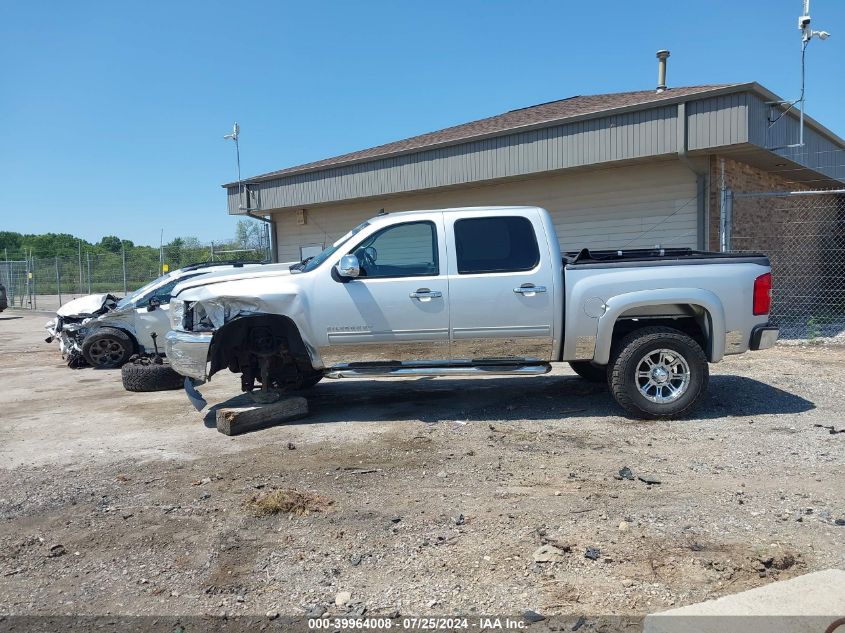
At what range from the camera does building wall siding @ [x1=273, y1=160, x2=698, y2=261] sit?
11836mm

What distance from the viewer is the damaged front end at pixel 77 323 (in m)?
11.2

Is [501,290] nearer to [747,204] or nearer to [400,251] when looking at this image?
[400,251]

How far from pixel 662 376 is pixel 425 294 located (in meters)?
2.48

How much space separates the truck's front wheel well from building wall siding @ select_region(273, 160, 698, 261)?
26.3ft

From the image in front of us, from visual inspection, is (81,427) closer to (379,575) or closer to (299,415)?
(299,415)

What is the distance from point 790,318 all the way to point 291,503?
12.5m

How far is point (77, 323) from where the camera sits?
11.8 m

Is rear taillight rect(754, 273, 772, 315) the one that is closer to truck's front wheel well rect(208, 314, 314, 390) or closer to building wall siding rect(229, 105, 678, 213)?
truck's front wheel well rect(208, 314, 314, 390)

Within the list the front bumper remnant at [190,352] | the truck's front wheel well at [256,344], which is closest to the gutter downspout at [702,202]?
the truck's front wheel well at [256,344]

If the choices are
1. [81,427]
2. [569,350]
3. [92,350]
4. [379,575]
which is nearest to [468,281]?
[569,350]

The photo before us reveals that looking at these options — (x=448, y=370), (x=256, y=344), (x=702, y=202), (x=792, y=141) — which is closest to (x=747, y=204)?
(x=792, y=141)

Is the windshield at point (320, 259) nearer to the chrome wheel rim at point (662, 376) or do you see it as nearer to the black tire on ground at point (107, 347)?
the chrome wheel rim at point (662, 376)

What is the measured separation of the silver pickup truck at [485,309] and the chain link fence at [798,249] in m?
5.40

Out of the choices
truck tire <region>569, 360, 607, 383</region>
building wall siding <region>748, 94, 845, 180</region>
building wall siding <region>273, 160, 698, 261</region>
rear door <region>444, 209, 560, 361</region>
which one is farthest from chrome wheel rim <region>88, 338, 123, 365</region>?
building wall siding <region>748, 94, 845, 180</region>
